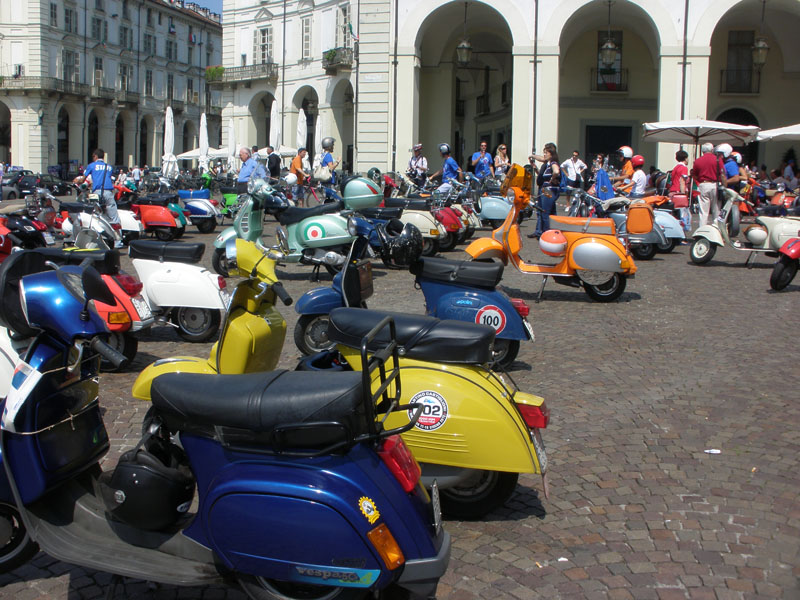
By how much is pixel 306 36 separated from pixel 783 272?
121ft

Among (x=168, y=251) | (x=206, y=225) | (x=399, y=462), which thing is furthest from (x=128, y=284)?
(x=206, y=225)

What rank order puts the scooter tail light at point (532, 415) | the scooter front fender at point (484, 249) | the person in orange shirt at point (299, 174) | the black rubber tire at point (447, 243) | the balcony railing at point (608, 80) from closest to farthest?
the scooter tail light at point (532, 415) → the scooter front fender at point (484, 249) → the black rubber tire at point (447, 243) → the person in orange shirt at point (299, 174) → the balcony railing at point (608, 80)

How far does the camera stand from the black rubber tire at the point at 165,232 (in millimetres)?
15562

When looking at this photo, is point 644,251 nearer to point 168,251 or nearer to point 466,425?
point 168,251

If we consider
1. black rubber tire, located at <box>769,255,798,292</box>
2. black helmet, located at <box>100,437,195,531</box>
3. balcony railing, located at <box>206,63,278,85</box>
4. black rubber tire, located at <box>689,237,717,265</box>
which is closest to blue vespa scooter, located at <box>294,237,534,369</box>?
black helmet, located at <box>100,437,195,531</box>

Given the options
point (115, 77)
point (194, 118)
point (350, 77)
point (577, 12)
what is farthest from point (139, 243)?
point (194, 118)

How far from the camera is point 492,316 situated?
6.34m

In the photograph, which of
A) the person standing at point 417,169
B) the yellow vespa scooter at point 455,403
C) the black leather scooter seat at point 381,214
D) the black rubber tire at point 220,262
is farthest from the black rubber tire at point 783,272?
the person standing at point 417,169

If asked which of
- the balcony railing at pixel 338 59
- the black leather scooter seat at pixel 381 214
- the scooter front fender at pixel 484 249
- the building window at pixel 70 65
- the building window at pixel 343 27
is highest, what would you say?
the building window at pixel 70 65

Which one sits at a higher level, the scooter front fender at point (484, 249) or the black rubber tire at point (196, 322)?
the scooter front fender at point (484, 249)

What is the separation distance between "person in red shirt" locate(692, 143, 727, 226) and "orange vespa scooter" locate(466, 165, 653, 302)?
20.2ft

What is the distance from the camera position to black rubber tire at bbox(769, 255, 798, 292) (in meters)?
10.4

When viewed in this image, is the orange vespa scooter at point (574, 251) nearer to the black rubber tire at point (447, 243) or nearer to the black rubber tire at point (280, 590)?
the black rubber tire at point (447, 243)

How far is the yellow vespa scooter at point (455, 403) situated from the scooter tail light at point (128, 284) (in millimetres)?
2812
